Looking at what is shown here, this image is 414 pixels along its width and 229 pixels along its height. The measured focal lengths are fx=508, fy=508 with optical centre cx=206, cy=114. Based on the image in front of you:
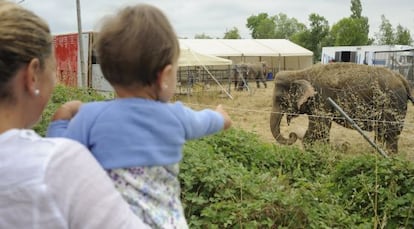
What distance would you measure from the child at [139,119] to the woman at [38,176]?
0.63ft

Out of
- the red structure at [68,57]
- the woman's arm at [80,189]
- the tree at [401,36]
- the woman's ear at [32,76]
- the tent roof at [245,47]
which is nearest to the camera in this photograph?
the woman's arm at [80,189]

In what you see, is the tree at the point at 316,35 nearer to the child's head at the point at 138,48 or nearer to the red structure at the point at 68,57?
the red structure at the point at 68,57

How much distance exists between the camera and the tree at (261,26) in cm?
7844

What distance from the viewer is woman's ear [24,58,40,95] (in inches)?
41.1

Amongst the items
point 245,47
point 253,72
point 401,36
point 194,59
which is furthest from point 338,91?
point 401,36

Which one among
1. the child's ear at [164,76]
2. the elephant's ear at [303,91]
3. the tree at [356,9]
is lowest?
the elephant's ear at [303,91]

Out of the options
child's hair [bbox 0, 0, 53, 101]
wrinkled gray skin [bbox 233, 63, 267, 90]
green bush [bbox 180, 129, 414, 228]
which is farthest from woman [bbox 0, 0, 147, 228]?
wrinkled gray skin [bbox 233, 63, 267, 90]

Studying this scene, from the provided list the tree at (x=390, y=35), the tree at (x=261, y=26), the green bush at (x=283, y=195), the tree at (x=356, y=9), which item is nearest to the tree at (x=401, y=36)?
the tree at (x=390, y=35)

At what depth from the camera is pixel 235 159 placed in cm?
547

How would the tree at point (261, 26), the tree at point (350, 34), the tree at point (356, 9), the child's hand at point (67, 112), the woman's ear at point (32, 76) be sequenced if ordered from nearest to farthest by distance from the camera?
the woman's ear at point (32, 76) < the child's hand at point (67, 112) < the tree at point (350, 34) < the tree at point (356, 9) < the tree at point (261, 26)

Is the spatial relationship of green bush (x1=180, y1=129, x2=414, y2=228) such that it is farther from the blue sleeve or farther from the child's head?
the child's head

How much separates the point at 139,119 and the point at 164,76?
123mm

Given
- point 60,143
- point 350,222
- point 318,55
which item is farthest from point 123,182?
point 318,55

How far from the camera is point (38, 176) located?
94cm
